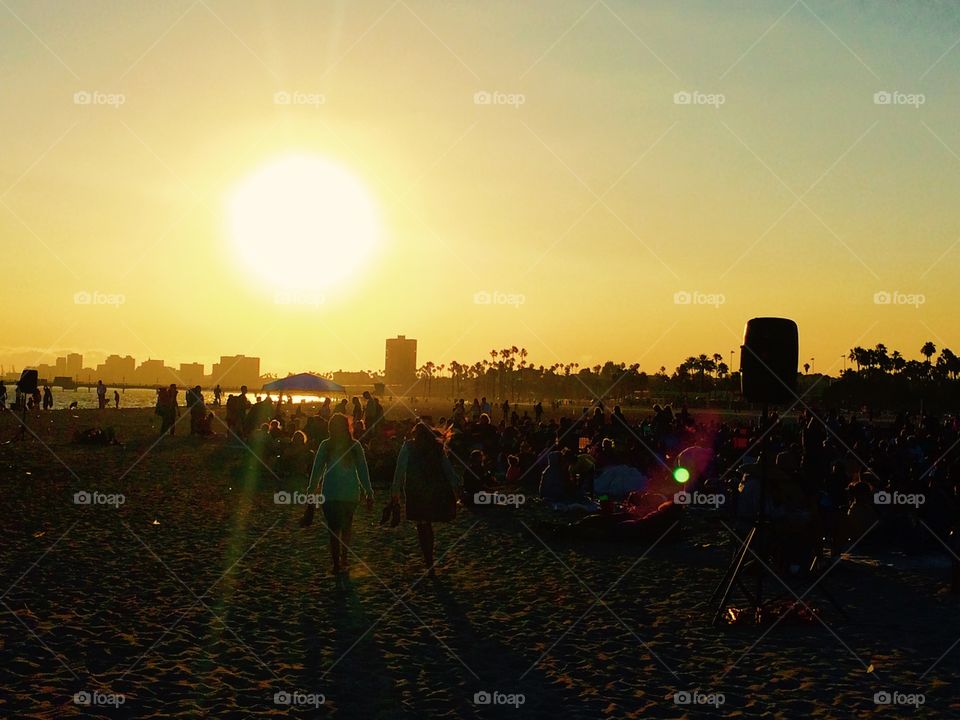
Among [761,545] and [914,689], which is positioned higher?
[761,545]

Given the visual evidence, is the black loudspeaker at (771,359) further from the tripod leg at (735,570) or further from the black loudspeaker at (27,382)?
the black loudspeaker at (27,382)

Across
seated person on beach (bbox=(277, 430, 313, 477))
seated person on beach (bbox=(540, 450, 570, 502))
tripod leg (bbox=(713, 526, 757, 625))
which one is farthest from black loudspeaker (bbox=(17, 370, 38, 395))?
tripod leg (bbox=(713, 526, 757, 625))

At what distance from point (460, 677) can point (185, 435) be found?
93.0ft

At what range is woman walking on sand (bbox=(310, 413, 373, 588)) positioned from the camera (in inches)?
378

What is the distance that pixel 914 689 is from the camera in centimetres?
603

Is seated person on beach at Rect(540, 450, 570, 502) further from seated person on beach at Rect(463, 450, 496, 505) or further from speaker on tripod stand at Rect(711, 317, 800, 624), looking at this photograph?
speaker on tripod stand at Rect(711, 317, 800, 624)

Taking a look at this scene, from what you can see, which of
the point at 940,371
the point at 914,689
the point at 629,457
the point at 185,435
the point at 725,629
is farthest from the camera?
the point at 940,371

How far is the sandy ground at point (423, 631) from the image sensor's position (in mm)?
5719

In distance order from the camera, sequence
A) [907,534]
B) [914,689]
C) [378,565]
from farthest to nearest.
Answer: [907,534] < [378,565] < [914,689]

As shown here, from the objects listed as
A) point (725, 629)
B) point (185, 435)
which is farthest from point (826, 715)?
point (185, 435)

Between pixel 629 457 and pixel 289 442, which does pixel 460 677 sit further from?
pixel 289 442

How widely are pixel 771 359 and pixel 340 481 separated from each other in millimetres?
4689

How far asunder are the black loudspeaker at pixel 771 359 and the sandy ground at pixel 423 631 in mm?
2095

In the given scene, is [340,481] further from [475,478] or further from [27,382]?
[27,382]
